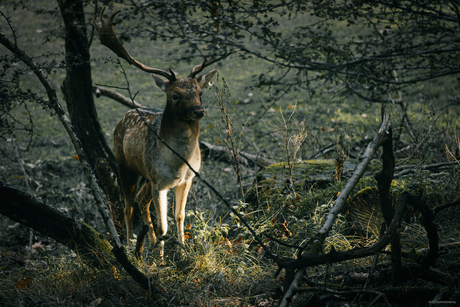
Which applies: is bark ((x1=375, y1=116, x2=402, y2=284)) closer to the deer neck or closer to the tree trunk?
the deer neck

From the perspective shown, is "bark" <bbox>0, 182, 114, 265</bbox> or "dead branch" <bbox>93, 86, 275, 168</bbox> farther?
"dead branch" <bbox>93, 86, 275, 168</bbox>

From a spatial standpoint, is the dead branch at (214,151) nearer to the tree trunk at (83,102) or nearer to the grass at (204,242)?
the grass at (204,242)

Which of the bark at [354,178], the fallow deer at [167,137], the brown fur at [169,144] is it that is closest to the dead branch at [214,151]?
the brown fur at [169,144]

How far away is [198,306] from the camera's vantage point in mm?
2691

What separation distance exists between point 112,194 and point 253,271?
1.69 meters

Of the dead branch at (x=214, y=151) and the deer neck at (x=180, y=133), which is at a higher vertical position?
the deer neck at (x=180, y=133)

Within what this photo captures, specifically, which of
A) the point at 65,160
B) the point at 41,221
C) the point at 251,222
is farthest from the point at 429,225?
the point at 65,160

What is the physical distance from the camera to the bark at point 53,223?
313cm

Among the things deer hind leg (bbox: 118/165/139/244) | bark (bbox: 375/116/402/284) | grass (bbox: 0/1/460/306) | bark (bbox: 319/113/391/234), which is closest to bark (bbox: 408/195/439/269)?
bark (bbox: 375/116/402/284)

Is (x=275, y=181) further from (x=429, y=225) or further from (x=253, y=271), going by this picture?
Result: (x=429, y=225)

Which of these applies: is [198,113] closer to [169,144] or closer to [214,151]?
[169,144]

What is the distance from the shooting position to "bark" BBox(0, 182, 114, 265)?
10.3 ft

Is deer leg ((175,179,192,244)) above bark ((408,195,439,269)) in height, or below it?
below

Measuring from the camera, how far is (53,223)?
325 cm
